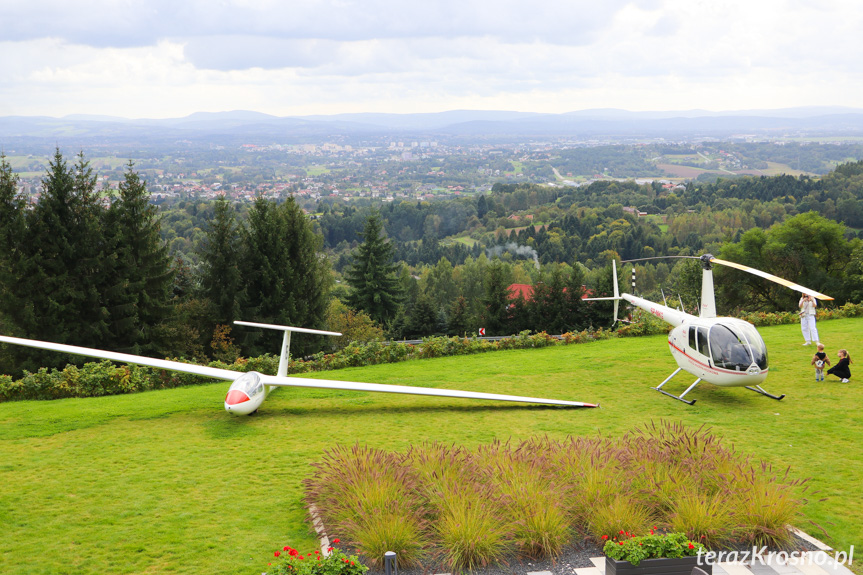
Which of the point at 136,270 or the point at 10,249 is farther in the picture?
the point at 136,270

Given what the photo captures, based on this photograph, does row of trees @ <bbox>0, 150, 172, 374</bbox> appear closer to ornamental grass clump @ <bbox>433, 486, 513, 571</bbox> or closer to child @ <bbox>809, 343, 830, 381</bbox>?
ornamental grass clump @ <bbox>433, 486, 513, 571</bbox>

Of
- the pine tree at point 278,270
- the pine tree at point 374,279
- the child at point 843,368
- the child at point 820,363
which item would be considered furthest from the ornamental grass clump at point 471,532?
the pine tree at point 374,279

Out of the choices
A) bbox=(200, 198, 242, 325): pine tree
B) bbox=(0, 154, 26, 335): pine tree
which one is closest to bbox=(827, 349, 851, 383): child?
bbox=(200, 198, 242, 325): pine tree

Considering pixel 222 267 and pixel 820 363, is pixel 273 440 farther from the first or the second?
pixel 222 267

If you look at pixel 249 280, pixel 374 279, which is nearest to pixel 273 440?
pixel 249 280

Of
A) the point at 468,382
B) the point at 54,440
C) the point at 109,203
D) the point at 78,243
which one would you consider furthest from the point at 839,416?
the point at 109,203

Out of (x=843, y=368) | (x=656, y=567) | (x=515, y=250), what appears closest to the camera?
(x=656, y=567)

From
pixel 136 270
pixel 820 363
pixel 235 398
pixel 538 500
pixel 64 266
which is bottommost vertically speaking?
pixel 820 363
